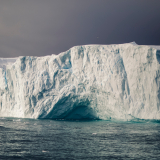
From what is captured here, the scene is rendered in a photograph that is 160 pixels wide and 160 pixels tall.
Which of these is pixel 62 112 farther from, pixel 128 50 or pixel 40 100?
pixel 128 50

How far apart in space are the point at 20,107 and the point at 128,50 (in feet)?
41.5

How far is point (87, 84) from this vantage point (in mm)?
22141

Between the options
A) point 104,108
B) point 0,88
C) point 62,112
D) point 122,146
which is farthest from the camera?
point 0,88

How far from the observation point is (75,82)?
2258cm

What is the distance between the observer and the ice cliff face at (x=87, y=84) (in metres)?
19.0

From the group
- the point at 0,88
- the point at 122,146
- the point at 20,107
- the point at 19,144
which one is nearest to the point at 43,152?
the point at 19,144

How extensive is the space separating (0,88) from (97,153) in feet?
69.5

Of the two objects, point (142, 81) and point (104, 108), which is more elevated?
point (142, 81)

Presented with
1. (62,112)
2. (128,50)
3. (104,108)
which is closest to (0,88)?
(62,112)

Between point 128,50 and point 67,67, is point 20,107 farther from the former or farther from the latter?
point 128,50

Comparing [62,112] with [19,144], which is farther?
[62,112]

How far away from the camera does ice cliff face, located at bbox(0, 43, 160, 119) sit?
18953 millimetres

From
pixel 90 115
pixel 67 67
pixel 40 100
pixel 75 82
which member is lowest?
pixel 90 115

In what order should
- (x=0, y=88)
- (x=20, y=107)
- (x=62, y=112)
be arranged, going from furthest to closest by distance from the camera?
(x=0, y=88), (x=20, y=107), (x=62, y=112)
